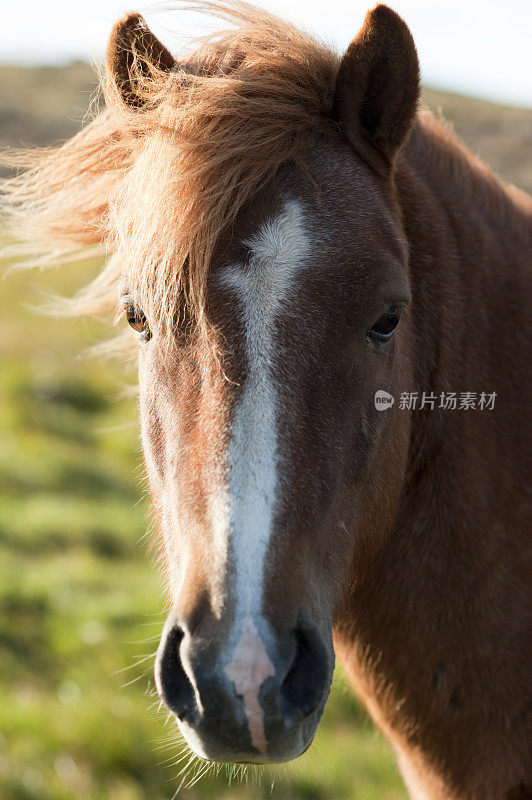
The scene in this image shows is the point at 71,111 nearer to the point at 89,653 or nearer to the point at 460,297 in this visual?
the point at 89,653

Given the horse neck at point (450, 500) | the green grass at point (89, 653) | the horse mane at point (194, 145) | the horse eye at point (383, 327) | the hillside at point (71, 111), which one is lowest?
the hillside at point (71, 111)

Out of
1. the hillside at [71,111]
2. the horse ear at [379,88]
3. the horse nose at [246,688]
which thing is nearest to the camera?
the horse nose at [246,688]

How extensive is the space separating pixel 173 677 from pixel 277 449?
606 millimetres

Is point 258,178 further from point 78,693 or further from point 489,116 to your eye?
point 489,116

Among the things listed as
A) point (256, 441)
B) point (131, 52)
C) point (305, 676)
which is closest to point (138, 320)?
point (256, 441)

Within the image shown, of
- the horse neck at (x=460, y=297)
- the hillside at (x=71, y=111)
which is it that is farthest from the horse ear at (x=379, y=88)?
the hillside at (x=71, y=111)

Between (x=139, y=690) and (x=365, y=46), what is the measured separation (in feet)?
12.9

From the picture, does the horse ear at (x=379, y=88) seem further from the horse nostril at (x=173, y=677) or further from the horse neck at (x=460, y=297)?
the horse nostril at (x=173, y=677)

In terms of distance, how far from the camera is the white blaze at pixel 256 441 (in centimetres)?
169

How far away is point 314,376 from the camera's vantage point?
2.06 meters

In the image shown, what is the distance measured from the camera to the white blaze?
169 cm

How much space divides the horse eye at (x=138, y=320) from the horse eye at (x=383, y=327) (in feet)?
2.22

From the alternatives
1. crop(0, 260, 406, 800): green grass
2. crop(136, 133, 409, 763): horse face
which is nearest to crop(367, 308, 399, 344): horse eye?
crop(136, 133, 409, 763): horse face

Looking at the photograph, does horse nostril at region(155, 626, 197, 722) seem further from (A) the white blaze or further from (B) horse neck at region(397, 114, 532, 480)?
(B) horse neck at region(397, 114, 532, 480)
